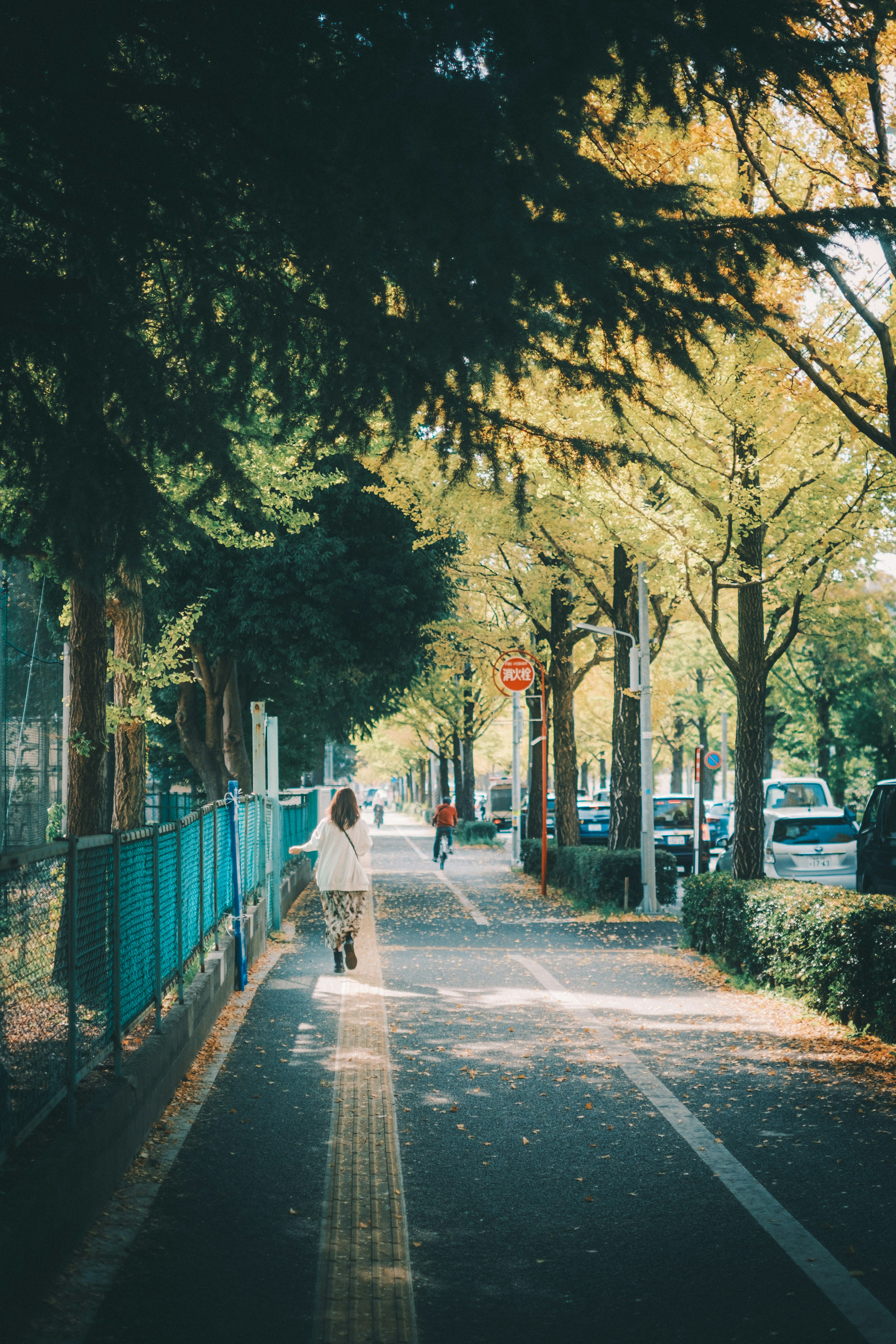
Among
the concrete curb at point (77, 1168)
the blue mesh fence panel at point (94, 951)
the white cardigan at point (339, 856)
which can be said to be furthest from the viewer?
the white cardigan at point (339, 856)

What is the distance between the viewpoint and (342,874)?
41.1ft

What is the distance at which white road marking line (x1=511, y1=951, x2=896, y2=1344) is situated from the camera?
4.13 metres

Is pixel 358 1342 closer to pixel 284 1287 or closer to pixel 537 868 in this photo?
pixel 284 1287

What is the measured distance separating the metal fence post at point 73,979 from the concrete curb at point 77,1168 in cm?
15

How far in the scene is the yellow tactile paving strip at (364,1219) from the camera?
4109 millimetres

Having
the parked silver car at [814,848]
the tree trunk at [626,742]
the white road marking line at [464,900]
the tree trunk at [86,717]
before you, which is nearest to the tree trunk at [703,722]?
the white road marking line at [464,900]

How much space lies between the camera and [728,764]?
7069 cm

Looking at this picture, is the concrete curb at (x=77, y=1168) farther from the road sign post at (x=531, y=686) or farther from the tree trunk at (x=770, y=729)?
the tree trunk at (x=770, y=729)

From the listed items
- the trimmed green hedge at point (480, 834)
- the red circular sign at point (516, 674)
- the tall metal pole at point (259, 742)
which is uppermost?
the red circular sign at point (516, 674)

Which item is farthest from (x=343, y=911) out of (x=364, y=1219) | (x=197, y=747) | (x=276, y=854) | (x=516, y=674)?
Result: (x=197, y=747)

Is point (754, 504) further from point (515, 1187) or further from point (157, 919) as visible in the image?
point (515, 1187)

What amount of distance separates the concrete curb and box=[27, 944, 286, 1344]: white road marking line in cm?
5

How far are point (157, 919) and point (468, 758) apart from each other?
131 ft

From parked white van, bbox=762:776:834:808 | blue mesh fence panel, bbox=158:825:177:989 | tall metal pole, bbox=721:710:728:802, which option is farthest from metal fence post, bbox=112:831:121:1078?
tall metal pole, bbox=721:710:728:802
